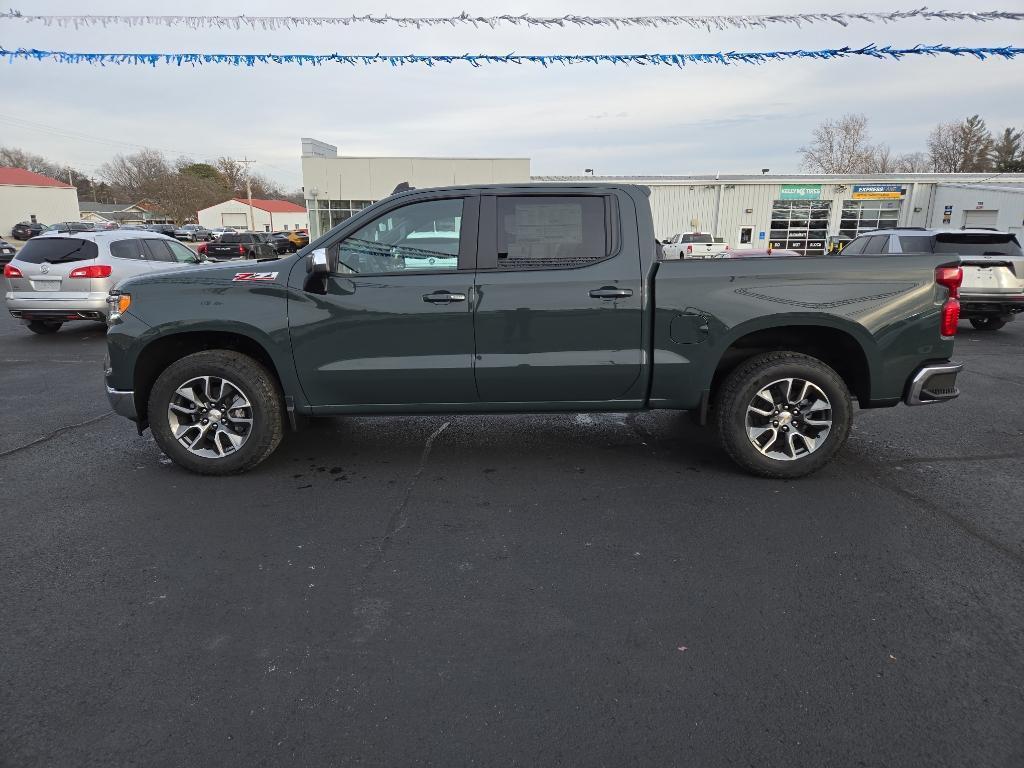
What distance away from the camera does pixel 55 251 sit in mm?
10047

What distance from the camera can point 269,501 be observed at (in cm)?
408

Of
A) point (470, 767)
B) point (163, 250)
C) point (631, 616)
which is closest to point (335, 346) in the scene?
point (631, 616)

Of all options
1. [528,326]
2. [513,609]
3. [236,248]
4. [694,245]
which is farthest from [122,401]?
[236,248]

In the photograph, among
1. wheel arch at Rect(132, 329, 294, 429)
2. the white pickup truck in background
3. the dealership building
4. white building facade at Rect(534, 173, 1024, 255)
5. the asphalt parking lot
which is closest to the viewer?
the asphalt parking lot

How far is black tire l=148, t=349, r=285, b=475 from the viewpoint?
435cm

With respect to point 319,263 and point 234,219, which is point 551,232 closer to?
point 319,263

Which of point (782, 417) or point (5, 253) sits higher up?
point (5, 253)

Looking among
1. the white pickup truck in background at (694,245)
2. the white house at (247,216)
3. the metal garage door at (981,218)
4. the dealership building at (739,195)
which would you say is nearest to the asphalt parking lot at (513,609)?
the white pickup truck in background at (694,245)

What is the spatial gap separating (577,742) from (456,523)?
174 centimetres

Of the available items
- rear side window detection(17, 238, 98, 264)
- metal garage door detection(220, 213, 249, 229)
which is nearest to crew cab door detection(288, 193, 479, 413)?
rear side window detection(17, 238, 98, 264)

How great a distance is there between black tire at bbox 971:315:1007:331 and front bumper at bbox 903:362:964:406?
8.92 meters

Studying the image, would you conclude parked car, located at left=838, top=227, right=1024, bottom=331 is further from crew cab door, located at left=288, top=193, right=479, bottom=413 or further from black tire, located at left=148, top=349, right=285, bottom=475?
black tire, located at left=148, top=349, right=285, bottom=475

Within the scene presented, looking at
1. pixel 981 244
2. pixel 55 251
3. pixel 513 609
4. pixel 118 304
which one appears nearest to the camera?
pixel 513 609

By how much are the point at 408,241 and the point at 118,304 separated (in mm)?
2048
